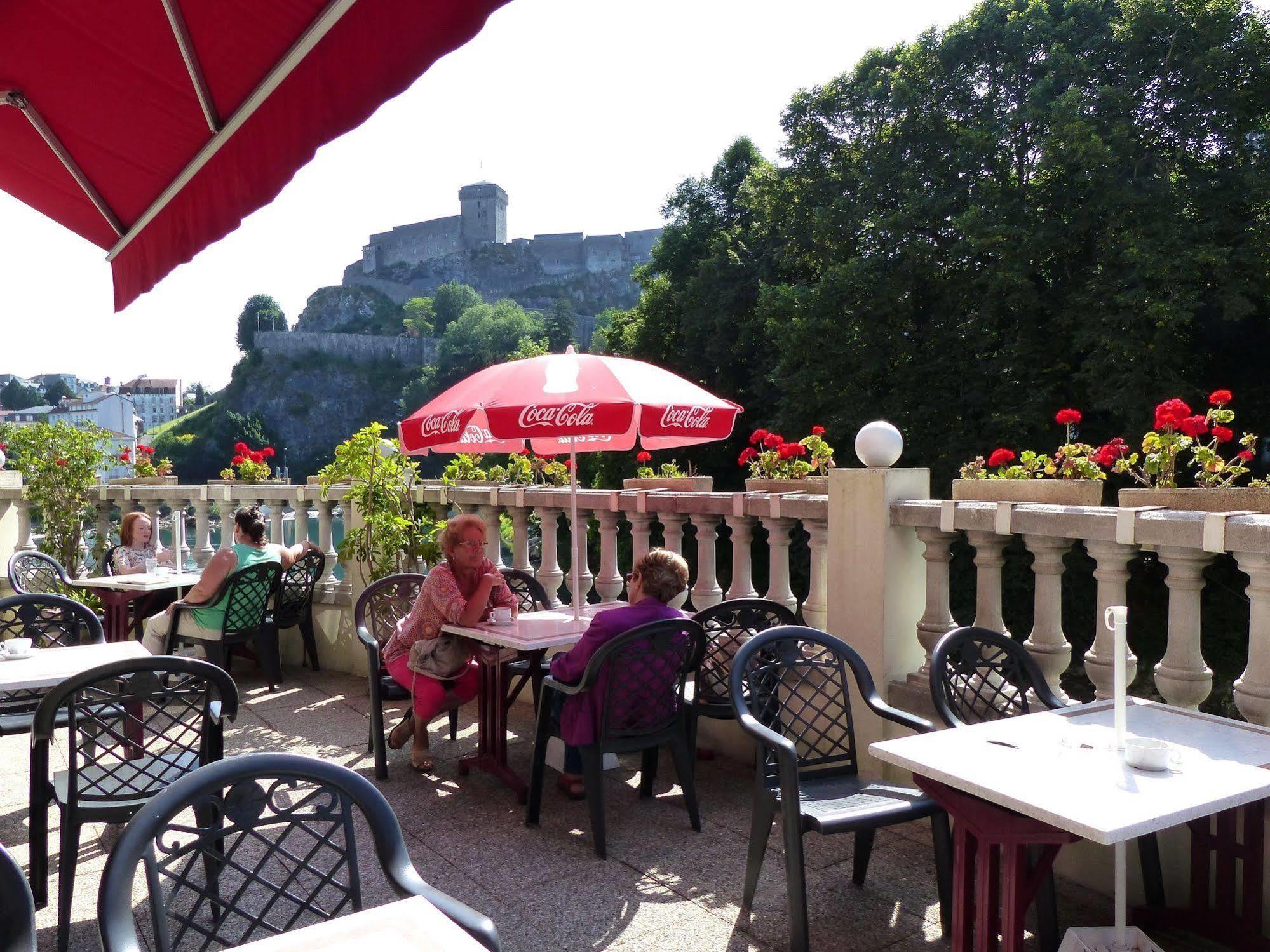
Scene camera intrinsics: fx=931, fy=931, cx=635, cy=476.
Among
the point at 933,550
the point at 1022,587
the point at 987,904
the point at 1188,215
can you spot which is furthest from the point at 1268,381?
the point at 987,904

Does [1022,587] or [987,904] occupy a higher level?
[987,904]

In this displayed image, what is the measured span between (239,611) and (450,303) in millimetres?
87558

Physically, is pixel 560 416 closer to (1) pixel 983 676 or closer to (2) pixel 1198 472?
(1) pixel 983 676

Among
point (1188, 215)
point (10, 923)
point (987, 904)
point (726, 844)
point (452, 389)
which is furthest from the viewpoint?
point (1188, 215)

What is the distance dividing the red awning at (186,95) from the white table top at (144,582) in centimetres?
350

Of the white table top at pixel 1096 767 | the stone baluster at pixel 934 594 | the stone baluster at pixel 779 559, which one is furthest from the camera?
the stone baluster at pixel 779 559

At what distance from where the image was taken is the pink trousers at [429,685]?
4.40m

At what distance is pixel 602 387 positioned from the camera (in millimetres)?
4000

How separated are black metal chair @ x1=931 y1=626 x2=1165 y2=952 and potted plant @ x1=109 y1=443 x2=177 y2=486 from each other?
7.65 m

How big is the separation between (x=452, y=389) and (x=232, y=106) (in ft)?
7.52

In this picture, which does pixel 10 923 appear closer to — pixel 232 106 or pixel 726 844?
pixel 232 106

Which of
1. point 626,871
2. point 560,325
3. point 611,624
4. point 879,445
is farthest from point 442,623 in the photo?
point 560,325

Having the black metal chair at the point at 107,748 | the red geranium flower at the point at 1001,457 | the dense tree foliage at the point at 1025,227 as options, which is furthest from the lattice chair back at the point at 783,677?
the dense tree foliage at the point at 1025,227

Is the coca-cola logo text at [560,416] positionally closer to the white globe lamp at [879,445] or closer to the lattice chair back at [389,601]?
the white globe lamp at [879,445]
